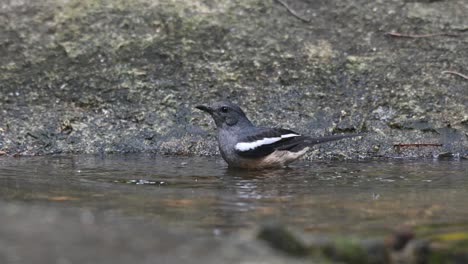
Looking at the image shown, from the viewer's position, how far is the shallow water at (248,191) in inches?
190

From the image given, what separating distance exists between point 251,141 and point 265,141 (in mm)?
158

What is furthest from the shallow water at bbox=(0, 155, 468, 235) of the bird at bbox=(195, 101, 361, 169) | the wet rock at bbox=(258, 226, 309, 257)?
the wet rock at bbox=(258, 226, 309, 257)

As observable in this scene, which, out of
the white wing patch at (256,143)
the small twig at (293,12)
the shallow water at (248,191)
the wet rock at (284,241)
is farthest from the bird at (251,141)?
the wet rock at (284,241)

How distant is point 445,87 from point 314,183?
2.41m

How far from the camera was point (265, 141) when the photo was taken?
25.1 ft

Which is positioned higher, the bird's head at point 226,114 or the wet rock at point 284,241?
the bird's head at point 226,114

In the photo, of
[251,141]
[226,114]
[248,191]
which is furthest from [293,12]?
[248,191]

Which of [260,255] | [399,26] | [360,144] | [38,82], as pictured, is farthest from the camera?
[399,26]

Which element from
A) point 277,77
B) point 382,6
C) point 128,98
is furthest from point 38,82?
point 382,6

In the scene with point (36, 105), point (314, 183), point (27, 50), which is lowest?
point (314, 183)

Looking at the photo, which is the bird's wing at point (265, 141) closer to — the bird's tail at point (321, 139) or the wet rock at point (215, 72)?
the bird's tail at point (321, 139)

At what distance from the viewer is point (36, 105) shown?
8062 mm

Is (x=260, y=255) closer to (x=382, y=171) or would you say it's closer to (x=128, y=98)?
(x=382, y=171)

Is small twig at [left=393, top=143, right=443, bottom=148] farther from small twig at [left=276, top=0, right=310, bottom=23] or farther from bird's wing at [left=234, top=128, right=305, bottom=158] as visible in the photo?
small twig at [left=276, top=0, right=310, bottom=23]
